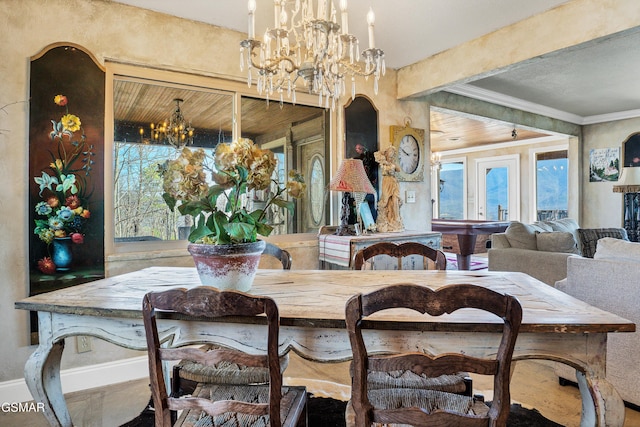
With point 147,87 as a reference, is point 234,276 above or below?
below

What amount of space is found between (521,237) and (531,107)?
98.1 inches

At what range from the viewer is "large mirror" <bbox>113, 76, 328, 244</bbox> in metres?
2.55

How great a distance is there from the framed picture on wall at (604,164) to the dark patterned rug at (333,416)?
19.0ft

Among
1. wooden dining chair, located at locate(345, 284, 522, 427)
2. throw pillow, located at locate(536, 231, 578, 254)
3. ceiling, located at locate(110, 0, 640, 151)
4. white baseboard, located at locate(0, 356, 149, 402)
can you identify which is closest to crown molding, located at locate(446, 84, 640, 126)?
ceiling, located at locate(110, 0, 640, 151)

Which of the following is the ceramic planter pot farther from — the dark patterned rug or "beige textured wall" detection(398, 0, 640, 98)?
"beige textured wall" detection(398, 0, 640, 98)

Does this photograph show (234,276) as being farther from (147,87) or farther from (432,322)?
(147,87)

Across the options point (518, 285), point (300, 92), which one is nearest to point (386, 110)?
point (300, 92)

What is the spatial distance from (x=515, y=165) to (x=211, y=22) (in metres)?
8.10

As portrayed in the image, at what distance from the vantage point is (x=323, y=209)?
3496mm

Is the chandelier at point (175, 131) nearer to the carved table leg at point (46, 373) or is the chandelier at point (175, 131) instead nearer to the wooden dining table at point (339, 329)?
the wooden dining table at point (339, 329)

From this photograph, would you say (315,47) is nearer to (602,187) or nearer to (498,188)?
(602,187)

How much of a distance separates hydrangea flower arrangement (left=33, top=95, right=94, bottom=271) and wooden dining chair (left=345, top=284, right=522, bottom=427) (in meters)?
2.11

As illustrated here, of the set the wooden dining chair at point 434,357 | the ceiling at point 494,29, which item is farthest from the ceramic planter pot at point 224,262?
the ceiling at point 494,29

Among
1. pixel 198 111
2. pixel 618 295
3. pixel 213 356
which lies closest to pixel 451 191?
pixel 618 295
